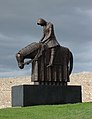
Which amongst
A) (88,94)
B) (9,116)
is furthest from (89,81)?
(9,116)

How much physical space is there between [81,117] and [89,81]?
629 inches

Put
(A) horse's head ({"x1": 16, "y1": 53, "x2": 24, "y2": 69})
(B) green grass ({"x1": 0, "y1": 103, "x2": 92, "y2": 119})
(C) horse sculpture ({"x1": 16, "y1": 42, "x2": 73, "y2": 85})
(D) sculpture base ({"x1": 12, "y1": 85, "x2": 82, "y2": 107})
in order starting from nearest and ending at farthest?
(B) green grass ({"x1": 0, "y1": 103, "x2": 92, "y2": 119})
(D) sculpture base ({"x1": 12, "y1": 85, "x2": 82, "y2": 107})
(C) horse sculpture ({"x1": 16, "y1": 42, "x2": 73, "y2": 85})
(A) horse's head ({"x1": 16, "y1": 53, "x2": 24, "y2": 69})

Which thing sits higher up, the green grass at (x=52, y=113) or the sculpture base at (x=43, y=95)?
the sculpture base at (x=43, y=95)

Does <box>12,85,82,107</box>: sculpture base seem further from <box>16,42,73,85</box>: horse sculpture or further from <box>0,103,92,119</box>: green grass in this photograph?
<box>0,103,92,119</box>: green grass

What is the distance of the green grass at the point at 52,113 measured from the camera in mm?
11727

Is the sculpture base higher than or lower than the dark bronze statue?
lower

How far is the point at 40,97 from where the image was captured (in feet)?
49.0

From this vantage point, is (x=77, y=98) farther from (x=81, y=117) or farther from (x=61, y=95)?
(x=81, y=117)

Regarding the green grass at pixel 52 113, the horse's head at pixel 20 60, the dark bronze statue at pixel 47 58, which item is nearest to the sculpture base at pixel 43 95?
the dark bronze statue at pixel 47 58

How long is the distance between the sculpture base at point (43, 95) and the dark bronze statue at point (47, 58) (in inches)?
17.6

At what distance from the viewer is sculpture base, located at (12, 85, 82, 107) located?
1471 centimetres

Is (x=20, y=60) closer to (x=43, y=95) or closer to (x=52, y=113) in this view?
(x=43, y=95)

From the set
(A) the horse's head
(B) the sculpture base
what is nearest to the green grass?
(B) the sculpture base

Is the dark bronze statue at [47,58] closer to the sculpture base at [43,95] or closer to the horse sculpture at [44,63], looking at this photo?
the horse sculpture at [44,63]
